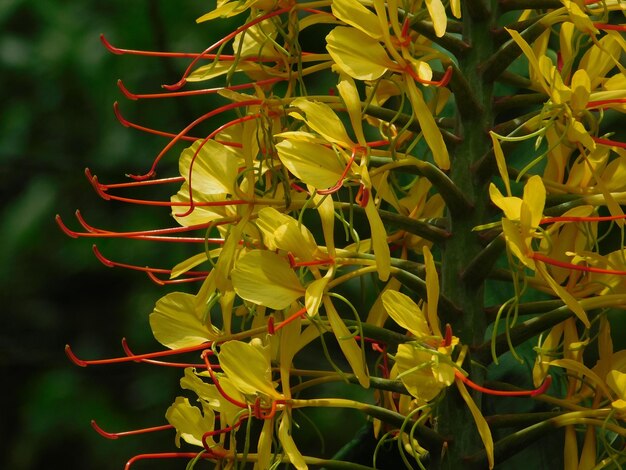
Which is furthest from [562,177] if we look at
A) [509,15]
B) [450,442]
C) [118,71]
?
[118,71]

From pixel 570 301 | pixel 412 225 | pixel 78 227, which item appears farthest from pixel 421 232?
pixel 78 227

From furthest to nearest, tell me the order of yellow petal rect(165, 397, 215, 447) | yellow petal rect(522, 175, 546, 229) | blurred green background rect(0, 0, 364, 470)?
blurred green background rect(0, 0, 364, 470), yellow petal rect(165, 397, 215, 447), yellow petal rect(522, 175, 546, 229)

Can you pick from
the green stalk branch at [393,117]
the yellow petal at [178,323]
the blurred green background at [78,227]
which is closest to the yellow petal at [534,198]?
the green stalk branch at [393,117]

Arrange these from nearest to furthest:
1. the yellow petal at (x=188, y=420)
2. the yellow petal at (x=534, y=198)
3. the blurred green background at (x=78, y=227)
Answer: the yellow petal at (x=534, y=198) < the yellow petal at (x=188, y=420) < the blurred green background at (x=78, y=227)

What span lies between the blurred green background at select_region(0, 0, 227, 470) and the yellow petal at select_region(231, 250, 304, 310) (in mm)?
824

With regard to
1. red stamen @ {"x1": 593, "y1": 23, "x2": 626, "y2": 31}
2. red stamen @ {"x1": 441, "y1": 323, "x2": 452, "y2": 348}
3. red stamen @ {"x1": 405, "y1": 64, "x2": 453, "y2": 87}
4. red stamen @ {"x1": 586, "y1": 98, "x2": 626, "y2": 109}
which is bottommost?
red stamen @ {"x1": 441, "y1": 323, "x2": 452, "y2": 348}

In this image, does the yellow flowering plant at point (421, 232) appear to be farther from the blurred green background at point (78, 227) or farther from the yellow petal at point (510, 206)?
the blurred green background at point (78, 227)

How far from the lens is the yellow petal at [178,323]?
2.33 feet

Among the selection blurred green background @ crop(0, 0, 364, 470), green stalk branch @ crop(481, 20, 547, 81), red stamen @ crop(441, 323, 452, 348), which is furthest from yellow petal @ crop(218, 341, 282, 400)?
blurred green background @ crop(0, 0, 364, 470)

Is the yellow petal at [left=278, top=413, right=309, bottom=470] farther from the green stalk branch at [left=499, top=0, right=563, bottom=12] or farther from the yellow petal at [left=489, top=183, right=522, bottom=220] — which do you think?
the green stalk branch at [left=499, top=0, right=563, bottom=12]

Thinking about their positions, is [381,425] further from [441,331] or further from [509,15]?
[509,15]

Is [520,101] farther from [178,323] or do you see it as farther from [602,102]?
[178,323]

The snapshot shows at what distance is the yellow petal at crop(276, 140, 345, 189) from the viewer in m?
0.60

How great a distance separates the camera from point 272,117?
70 cm
